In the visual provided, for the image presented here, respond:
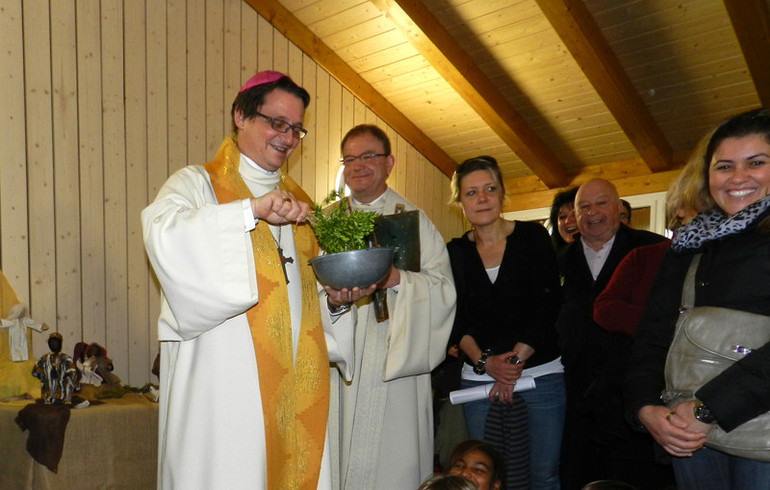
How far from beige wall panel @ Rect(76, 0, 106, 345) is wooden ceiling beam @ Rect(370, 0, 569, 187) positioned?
2.05 metres

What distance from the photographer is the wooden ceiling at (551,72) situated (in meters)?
5.04

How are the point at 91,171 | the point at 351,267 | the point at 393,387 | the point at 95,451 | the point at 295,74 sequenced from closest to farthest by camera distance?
the point at 351,267, the point at 393,387, the point at 95,451, the point at 91,171, the point at 295,74

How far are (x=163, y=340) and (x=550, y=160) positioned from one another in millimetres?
5382

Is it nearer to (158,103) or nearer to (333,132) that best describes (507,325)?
(158,103)

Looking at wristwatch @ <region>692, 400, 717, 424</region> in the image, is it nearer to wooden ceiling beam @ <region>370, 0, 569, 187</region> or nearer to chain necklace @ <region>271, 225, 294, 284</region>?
chain necklace @ <region>271, 225, 294, 284</region>

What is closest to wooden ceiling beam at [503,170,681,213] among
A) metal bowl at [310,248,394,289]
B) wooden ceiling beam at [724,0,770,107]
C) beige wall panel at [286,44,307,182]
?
wooden ceiling beam at [724,0,770,107]

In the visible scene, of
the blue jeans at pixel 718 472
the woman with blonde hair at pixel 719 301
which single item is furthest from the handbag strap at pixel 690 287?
the blue jeans at pixel 718 472

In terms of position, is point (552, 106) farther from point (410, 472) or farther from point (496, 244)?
point (410, 472)

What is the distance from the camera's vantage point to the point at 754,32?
468 cm

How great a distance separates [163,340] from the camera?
1.83 m

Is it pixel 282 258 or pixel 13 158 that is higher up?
pixel 13 158

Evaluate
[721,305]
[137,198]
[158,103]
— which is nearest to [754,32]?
[721,305]

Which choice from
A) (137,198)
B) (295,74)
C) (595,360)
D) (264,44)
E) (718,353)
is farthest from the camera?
(295,74)

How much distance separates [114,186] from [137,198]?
180mm
